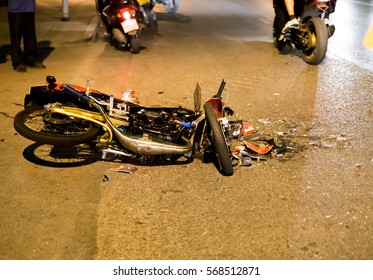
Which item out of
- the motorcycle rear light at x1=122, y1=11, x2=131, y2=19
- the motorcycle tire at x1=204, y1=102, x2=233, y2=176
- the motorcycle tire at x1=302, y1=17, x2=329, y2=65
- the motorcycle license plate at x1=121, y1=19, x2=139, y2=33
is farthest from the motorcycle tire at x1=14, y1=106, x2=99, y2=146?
the motorcycle tire at x1=302, y1=17, x2=329, y2=65

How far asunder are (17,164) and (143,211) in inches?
63.3

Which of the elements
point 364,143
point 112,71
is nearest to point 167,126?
point 364,143

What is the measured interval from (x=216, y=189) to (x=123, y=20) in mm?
5810

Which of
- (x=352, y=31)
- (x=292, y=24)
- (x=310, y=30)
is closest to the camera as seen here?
(x=310, y=30)

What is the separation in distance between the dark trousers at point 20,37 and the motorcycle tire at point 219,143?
4854 mm

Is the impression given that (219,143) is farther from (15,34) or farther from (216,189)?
(15,34)

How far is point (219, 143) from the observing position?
15.4 feet

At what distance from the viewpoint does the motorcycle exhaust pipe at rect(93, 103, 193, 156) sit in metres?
4.84

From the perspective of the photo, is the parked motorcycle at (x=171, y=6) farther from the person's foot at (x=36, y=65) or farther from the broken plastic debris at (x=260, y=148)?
the broken plastic debris at (x=260, y=148)

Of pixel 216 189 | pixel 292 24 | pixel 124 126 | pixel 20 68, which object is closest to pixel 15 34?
pixel 20 68

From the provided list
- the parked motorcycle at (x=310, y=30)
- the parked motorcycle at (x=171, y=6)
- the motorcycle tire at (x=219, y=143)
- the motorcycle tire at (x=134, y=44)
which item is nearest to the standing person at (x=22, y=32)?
the motorcycle tire at (x=134, y=44)

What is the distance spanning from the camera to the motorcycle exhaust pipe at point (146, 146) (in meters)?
4.84

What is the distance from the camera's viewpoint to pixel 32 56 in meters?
8.81

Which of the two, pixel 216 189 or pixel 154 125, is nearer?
pixel 216 189
